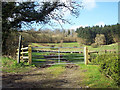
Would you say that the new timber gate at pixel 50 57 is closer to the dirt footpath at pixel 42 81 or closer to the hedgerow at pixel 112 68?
the dirt footpath at pixel 42 81

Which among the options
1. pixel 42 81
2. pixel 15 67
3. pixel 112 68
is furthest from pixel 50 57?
pixel 112 68

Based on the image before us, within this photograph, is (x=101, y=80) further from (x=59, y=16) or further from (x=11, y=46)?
(x=11, y=46)

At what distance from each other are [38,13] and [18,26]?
1777 millimetres

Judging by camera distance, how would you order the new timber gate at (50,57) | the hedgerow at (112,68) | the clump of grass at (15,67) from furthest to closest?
the new timber gate at (50,57) < the clump of grass at (15,67) < the hedgerow at (112,68)

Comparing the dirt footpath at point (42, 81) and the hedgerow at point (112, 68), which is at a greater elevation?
the hedgerow at point (112, 68)

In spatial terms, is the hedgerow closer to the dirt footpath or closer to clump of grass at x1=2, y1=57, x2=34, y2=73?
the dirt footpath

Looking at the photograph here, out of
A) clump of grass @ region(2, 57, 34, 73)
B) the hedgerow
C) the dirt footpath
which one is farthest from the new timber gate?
the hedgerow

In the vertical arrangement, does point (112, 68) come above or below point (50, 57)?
above

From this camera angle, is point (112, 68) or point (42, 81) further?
point (42, 81)

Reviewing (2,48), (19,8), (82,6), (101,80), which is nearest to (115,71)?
(101,80)

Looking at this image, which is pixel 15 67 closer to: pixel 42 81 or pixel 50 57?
pixel 42 81

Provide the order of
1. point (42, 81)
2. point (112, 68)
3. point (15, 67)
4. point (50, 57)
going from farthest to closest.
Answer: point (50, 57) → point (15, 67) → point (42, 81) → point (112, 68)

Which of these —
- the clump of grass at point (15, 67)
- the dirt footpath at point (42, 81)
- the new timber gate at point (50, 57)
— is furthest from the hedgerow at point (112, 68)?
the clump of grass at point (15, 67)

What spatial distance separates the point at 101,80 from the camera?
4.88 metres
